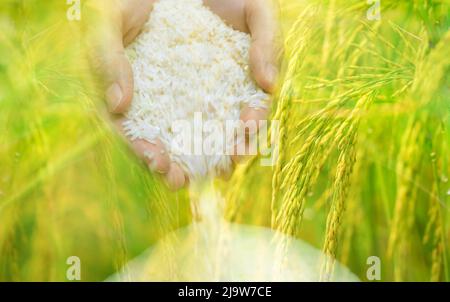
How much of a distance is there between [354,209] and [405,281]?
5.6 inches

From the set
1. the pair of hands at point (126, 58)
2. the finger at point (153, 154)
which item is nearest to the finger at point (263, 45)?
the pair of hands at point (126, 58)

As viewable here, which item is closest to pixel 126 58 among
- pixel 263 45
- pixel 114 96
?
pixel 114 96

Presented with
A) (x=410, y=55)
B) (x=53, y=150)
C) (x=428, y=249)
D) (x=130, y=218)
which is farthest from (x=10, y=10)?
(x=428, y=249)

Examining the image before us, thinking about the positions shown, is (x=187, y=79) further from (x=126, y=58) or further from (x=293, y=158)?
(x=293, y=158)

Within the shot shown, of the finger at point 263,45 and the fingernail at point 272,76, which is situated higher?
the finger at point 263,45

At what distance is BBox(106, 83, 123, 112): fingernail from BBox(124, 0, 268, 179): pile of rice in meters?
0.02

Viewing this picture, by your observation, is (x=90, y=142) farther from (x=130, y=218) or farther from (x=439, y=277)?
(x=439, y=277)

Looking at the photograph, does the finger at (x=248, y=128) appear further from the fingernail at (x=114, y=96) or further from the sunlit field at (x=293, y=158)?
the fingernail at (x=114, y=96)

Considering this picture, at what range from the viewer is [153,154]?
2.53 feet

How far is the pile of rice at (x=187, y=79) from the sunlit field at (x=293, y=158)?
42 millimetres

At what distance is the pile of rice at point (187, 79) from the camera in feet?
→ 2.58

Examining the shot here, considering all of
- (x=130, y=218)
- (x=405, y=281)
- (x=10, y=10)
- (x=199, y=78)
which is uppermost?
(x=10, y=10)

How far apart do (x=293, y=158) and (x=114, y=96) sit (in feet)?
0.88

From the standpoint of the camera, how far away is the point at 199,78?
2.67 ft
